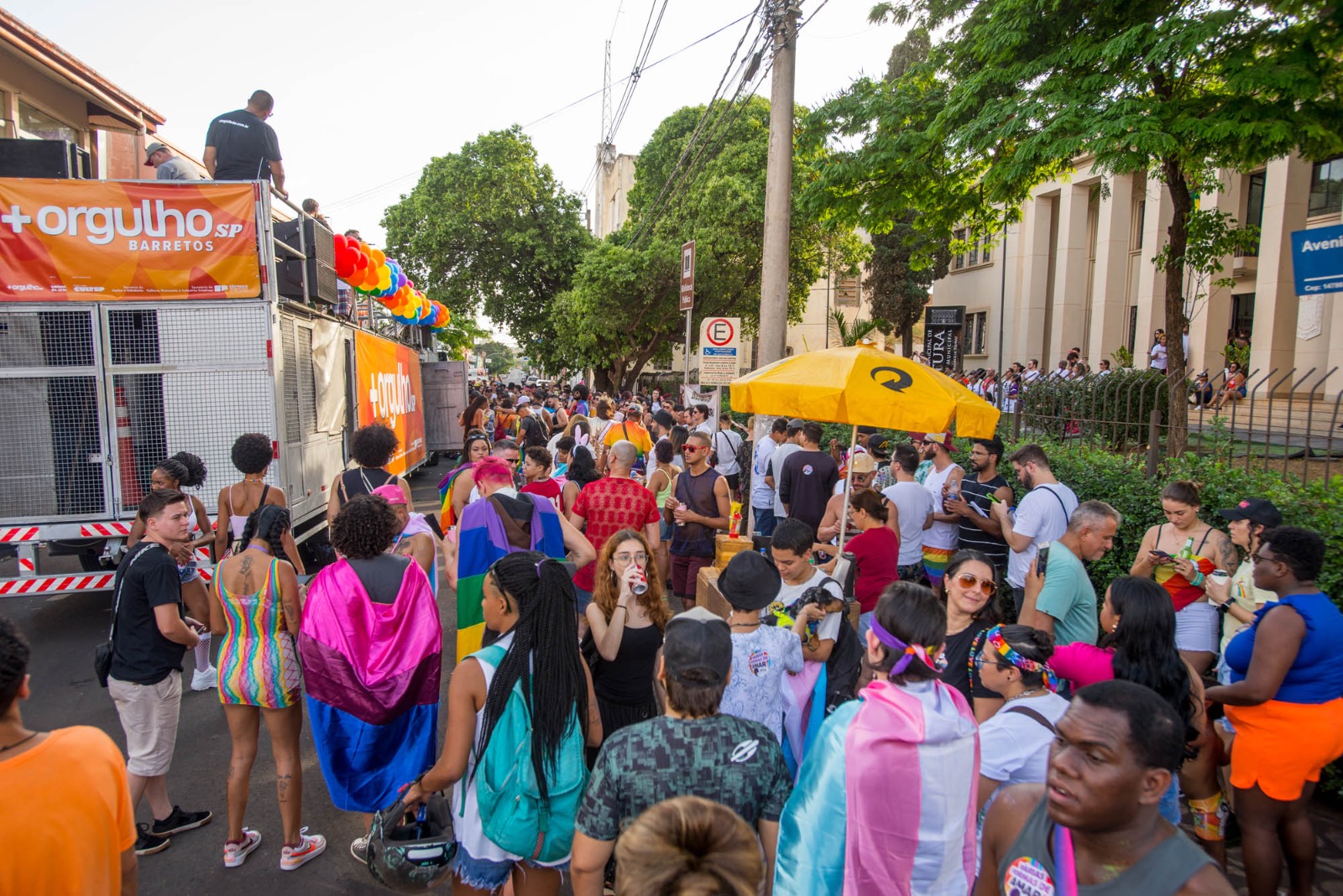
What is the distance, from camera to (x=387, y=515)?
3666 millimetres

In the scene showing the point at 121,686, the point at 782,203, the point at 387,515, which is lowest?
the point at 121,686

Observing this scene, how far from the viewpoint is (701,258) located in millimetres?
24922

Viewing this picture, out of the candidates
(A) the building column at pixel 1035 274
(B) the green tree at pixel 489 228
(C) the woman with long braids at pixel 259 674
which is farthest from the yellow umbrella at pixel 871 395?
(B) the green tree at pixel 489 228

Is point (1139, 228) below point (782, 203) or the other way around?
the other way around

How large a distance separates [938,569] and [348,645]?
4.71 metres

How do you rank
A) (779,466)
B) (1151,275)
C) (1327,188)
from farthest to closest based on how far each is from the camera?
1. (1151,275)
2. (1327,188)
3. (779,466)

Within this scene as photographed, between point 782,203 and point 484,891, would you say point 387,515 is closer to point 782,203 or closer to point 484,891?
point 484,891

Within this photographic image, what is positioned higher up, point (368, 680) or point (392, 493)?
point (392, 493)

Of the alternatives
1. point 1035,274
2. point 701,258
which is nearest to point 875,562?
point 701,258

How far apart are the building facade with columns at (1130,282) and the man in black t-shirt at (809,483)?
421 cm

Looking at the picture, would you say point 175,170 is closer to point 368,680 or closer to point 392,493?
point 392,493

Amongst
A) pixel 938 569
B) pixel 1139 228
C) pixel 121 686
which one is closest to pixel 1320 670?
pixel 938 569

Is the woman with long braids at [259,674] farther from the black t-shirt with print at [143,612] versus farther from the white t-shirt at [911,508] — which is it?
the white t-shirt at [911,508]

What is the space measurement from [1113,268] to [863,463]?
60.7 feet
